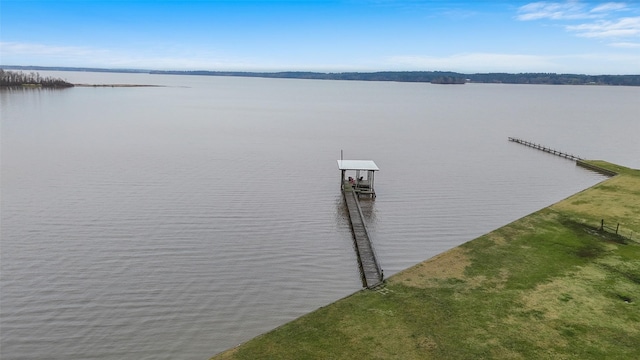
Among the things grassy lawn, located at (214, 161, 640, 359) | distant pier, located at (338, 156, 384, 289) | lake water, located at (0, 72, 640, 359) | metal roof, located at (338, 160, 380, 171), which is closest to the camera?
grassy lawn, located at (214, 161, 640, 359)

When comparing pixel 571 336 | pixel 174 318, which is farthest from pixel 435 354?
pixel 174 318

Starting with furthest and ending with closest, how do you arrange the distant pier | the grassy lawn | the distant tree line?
1. the distant tree line
2. the distant pier
3. the grassy lawn

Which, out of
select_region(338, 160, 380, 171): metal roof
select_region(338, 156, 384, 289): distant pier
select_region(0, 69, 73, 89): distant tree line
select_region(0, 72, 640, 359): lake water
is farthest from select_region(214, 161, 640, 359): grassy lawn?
select_region(0, 69, 73, 89): distant tree line

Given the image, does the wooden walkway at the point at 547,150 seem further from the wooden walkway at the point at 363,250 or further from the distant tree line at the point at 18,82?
the distant tree line at the point at 18,82

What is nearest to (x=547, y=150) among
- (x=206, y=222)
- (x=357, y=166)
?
(x=357, y=166)

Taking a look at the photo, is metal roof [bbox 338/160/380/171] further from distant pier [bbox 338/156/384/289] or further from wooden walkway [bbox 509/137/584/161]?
wooden walkway [bbox 509/137/584/161]

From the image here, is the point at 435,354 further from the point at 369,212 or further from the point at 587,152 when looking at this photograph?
the point at 587,152
